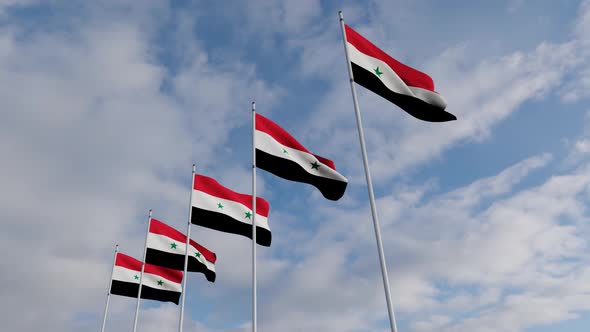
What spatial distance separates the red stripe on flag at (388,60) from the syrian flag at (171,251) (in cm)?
1831

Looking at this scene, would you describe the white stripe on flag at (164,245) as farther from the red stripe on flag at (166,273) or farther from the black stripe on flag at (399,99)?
the black stripe on flag at (399,99)

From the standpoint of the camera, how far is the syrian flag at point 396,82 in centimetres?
1473

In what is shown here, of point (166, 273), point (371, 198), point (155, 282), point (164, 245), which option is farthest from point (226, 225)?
point (155, 282)

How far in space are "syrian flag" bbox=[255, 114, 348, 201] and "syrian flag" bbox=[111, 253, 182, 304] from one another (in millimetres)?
18296

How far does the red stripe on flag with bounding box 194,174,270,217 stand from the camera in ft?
73.7

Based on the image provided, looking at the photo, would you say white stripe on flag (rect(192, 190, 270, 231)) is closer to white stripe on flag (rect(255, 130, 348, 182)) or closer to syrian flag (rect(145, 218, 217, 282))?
white stripe on flag (rect(255, 130, 348, 182))

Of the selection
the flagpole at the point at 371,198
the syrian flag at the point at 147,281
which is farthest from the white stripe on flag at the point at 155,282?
the flagpole at the point at 371,198

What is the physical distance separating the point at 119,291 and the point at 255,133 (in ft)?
70.9

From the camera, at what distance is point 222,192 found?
2323 centimetres

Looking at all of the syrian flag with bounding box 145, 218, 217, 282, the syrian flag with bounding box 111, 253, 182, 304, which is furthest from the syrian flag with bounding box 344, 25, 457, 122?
the syrian flag with bounding box 111, 253, 182, 304

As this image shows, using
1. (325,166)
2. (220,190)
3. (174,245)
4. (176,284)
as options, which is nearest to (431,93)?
(325,166)

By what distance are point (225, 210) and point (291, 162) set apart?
6339mm

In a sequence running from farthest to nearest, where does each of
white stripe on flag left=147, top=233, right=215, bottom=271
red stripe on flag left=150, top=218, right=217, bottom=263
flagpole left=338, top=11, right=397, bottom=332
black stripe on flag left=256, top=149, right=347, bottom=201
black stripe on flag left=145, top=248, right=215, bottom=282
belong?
red stripe on flag left=150, top=218, right=217, bottom=263
white stripe on flag left=147, top=233, right=215, bottom=271
black stripe on flag left=145, top=248, right=215, bottom=282
black stripe on flag left=256, top=149, right=347, bottom=201
flagpole left=338, top=11, right=397, bottom=332

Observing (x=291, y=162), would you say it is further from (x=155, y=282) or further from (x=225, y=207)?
(x=155, y=282)
